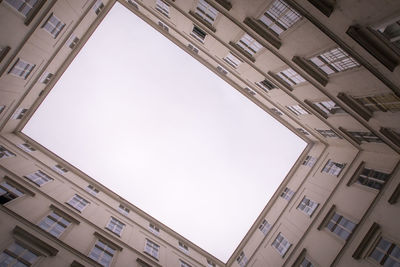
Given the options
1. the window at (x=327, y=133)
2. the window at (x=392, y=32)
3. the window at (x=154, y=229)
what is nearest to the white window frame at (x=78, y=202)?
the window at (x=154, y=229)

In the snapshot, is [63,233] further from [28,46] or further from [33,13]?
[33,13]

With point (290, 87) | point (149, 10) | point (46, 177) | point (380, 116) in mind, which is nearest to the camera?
point (380, 116)

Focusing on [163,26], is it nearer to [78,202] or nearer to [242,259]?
[78,202]

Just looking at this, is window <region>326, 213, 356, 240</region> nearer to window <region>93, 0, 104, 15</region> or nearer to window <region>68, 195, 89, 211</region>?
window <region>68, 195, 89, 211</region>

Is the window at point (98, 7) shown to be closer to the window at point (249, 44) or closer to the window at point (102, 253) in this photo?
the window at point (249, 44)

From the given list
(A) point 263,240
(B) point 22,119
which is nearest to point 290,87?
(A) point 263,240

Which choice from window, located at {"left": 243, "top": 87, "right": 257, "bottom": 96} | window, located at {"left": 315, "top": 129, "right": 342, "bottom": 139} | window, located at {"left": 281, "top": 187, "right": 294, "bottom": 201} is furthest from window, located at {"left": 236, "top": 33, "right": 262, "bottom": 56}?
window, located at {"left": 281, "top": 187, "right": 294, "bottom": 201}

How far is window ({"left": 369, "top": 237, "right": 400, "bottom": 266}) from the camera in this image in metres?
12.7

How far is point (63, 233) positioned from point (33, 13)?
1377cm

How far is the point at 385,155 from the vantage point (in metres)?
17.0

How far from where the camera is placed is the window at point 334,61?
42.5 feet

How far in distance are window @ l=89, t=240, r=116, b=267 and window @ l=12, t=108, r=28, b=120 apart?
14258 mm

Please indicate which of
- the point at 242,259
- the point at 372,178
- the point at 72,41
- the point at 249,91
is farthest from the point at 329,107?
the point at 72,41

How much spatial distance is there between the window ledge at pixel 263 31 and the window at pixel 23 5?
41.8ft
